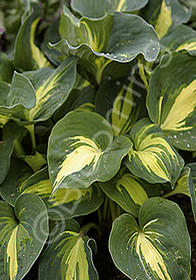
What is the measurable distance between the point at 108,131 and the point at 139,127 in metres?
0.10

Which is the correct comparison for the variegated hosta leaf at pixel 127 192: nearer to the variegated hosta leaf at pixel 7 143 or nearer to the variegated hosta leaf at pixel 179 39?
the variegated hosta leaf at pixel 7 143

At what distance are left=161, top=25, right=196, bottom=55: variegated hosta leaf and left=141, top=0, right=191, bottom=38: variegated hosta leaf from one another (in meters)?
0.07

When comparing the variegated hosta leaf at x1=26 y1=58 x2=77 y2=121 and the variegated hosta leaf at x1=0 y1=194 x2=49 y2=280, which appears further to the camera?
the variegated hosta leaf at x1=26 y1=58 x2=77 y2=121

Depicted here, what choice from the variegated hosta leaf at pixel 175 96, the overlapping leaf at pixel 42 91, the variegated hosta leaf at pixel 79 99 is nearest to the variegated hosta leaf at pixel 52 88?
the overlapping leaf at pixel 42 91

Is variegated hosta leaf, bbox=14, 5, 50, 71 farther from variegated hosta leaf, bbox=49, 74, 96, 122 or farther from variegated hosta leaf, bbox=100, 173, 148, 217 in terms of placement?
variegated hosta leaf, bbox=100, 173, 148, 217

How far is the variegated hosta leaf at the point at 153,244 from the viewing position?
2.98ft

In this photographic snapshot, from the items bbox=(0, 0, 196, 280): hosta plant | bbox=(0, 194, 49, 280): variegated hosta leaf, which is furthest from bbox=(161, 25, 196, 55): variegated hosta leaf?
bbox=(0, 194, 49, 280): variegated hosta leaf

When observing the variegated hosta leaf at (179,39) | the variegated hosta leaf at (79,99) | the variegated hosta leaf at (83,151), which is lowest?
the variegated hosta leaf at (79,99)

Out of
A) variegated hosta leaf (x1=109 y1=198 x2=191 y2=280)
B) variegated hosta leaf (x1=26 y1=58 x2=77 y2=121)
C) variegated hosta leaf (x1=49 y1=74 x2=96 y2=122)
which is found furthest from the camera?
variegated hosta leaf (x1=49 y1=74 x2=96 y2=122)

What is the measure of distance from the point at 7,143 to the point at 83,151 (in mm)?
283

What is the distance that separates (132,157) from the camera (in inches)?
39.8

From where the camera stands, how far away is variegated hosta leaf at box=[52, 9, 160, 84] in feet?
3.53

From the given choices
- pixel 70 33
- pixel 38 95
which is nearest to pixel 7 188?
pixel 38 95

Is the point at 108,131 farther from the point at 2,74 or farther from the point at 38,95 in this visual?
the point at 2,74
